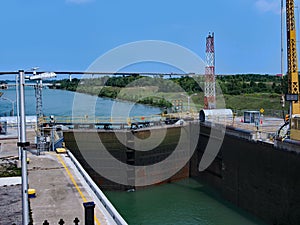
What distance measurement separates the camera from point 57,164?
50.3ft

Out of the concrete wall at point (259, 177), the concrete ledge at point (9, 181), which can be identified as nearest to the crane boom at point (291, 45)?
the concrete wall at point (259, 177)

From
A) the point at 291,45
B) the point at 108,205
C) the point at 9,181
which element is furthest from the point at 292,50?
the point at 9,181

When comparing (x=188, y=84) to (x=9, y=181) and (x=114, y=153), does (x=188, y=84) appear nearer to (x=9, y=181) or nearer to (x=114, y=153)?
(x=114, y=153)

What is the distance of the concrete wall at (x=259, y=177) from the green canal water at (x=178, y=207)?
588 millimetres

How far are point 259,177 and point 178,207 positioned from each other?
412 centimetres

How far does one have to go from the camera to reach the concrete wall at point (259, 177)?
46.3ft

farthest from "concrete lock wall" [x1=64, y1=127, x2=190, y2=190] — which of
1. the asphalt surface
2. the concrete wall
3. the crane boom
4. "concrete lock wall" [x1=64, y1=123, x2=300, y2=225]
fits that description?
the crane boom

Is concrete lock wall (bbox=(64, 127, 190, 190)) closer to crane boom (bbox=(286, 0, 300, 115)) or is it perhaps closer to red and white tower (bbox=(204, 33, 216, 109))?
crane boom (bbox=(286, 0, 300, 115))

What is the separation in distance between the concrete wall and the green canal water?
0.59m

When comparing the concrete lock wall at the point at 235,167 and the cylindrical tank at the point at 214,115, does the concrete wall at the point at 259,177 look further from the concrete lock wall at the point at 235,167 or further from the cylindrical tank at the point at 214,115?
the cylindrical tank at the point at 214,115

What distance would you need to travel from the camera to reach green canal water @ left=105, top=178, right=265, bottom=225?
53.2ft

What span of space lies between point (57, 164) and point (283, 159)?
9140mm

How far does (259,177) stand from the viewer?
1630 cm

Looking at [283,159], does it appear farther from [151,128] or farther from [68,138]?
[68,138]
